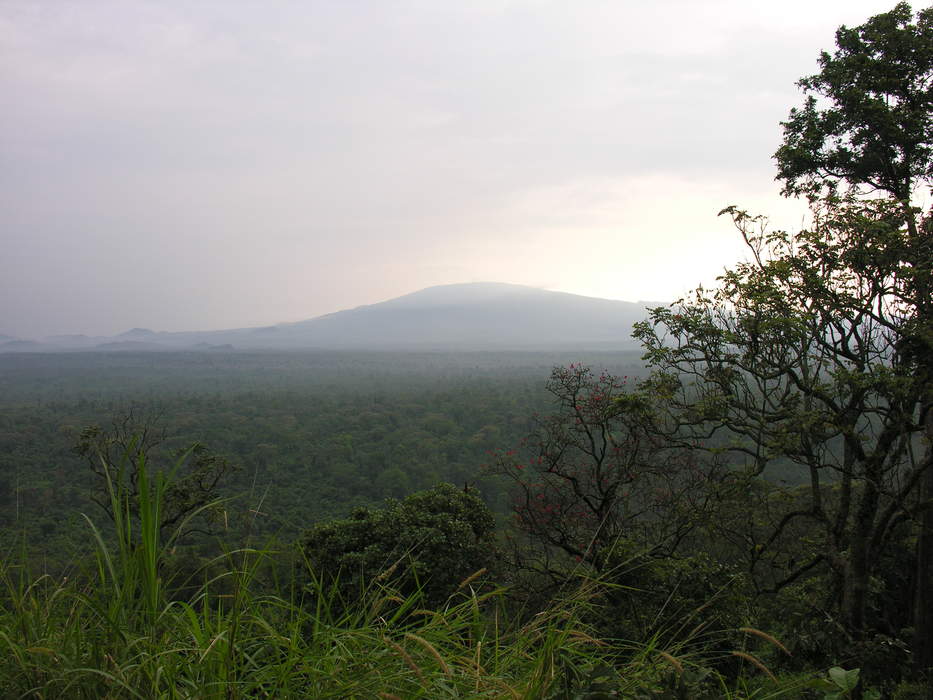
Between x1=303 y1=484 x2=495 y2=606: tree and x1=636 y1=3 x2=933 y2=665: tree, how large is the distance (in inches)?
182

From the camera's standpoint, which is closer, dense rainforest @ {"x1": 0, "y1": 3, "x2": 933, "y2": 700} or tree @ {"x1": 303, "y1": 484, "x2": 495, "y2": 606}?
dense rainforest @ {"x1": 0, "y1": 3, "x2": 933, "y2": 700}

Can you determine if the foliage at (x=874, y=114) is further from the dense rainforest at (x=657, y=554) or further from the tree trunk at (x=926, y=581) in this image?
the tree trunk at (x=926, y=581)

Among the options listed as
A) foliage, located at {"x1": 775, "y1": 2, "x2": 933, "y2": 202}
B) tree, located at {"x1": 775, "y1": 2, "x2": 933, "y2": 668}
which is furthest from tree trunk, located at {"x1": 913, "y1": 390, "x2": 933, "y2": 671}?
foliage, located at {"x1": 775, "y1": 2, "x2": 933, "y2": 202}

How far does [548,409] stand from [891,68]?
148ft

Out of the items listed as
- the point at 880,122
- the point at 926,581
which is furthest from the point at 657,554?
the point at 880,122

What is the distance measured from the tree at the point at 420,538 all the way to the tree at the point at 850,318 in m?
4.62

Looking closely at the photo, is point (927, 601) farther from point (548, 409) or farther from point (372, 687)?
point (548, 409)

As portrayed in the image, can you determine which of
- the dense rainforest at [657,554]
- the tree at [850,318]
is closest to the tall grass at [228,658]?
the dense rainforest at [657,554]

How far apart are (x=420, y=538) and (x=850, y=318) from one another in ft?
22.9

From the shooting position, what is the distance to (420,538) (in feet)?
28.8

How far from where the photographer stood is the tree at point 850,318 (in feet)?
21.6

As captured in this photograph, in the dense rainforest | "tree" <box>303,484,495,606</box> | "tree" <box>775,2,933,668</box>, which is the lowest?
"tree" <box>303,484,495,606</box>

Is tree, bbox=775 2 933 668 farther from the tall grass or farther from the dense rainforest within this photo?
the tall grass

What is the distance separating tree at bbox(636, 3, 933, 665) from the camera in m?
6.59
